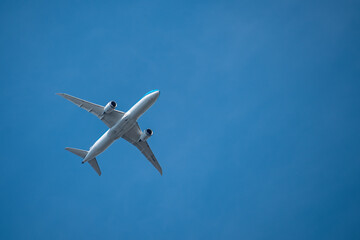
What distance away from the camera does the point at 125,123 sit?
133 ft

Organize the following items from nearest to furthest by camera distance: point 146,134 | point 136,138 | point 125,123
Result: point 125,123
point 146,134
point 136,138

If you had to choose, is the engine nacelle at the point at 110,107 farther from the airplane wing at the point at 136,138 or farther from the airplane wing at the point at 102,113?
the airplane wing at the point at 136,138

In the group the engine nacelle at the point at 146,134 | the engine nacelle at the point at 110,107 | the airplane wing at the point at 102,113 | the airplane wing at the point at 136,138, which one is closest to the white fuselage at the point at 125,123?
the airplane wing at the point at 102,113

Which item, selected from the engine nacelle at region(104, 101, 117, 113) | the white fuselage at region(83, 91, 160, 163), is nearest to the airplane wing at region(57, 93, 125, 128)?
the engine nacelle at region(104, 101, 117, 113)

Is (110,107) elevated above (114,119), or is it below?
above

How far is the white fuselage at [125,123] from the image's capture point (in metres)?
38.9

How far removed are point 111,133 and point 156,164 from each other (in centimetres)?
1016

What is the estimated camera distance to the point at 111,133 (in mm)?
41250

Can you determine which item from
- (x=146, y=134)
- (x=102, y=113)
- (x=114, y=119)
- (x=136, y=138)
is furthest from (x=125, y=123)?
(x=136, y=138)

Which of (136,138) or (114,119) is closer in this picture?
(114,119)

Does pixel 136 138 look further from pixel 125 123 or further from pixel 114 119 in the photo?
pixel 125 123

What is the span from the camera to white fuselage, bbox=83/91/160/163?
38906mm

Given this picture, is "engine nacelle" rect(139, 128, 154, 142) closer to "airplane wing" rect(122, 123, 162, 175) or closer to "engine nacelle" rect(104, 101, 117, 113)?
"airplane wing" rect(122, 123, 162, 175)

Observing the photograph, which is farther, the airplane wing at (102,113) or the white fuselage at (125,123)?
the airplane wing at (102,113)
